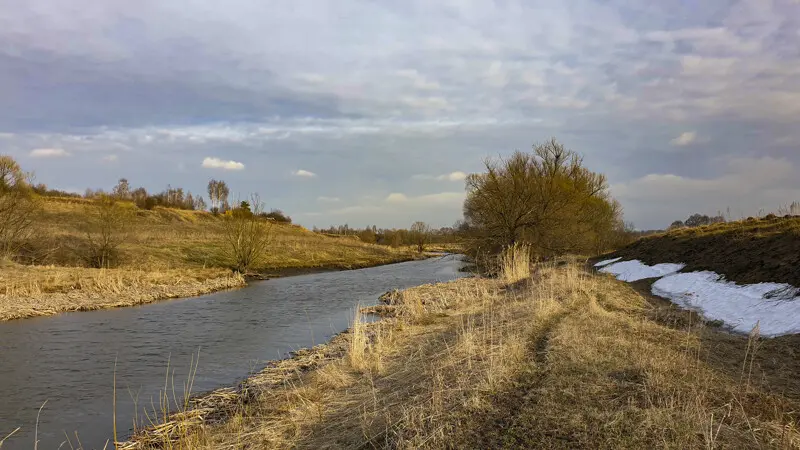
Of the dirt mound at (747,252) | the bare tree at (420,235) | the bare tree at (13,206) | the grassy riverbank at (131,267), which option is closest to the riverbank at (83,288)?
the grassy riverbank at (131,267)

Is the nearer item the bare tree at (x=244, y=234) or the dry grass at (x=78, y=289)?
the dry grass at (x=78, y=289)

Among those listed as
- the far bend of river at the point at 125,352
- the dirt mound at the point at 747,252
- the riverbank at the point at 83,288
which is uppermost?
the dirt mound at the point at 747,252

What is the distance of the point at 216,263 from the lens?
35188mm

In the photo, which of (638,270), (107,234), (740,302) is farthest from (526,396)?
(107,234)

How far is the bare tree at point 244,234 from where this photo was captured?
106 ft

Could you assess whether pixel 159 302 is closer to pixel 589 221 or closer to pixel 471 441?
pixel 471 441

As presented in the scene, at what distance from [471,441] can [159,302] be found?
1980 cm

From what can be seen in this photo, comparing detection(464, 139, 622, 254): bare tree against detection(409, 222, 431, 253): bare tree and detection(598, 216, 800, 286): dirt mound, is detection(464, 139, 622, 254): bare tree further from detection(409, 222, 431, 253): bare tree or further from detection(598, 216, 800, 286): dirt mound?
detection(409, 222, 431, 253): bare tree

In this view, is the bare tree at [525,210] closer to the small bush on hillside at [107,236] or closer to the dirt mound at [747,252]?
the dirt mound at [747,252]

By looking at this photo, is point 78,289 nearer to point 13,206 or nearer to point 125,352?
point 13,206

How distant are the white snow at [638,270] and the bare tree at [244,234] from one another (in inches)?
904

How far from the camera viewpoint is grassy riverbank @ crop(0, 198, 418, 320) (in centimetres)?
1853

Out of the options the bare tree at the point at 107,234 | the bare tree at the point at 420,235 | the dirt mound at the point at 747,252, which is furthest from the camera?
the bare tree at the point at 420,235

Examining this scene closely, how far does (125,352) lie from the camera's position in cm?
1170
